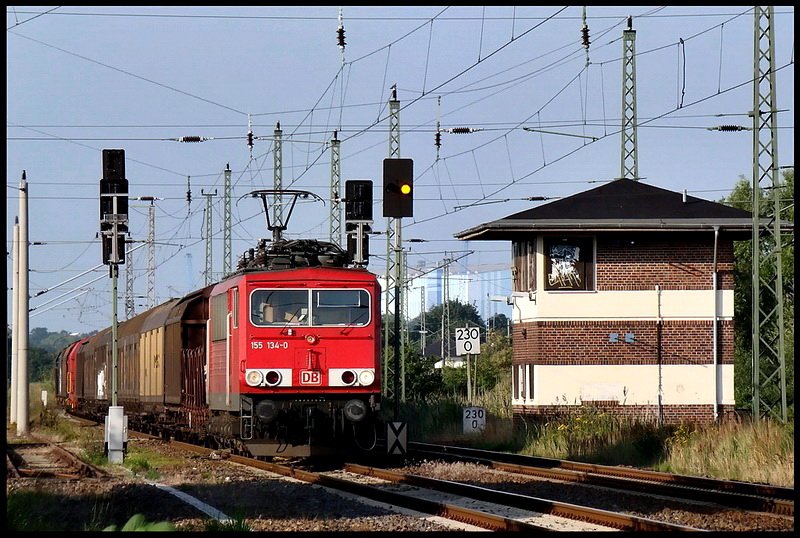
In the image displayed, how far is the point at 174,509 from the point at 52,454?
13.3m

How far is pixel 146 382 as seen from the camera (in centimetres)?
3334

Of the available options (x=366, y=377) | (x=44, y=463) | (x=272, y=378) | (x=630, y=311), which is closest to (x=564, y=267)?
(x=630, y=311)

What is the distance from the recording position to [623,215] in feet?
111

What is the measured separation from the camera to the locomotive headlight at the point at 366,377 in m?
21.5

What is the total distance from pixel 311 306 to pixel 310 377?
3.86ft

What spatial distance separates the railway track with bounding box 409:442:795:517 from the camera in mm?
15008

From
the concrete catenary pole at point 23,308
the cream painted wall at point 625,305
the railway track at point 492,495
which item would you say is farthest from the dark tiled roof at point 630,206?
the concrete catenary pole at point 23,308

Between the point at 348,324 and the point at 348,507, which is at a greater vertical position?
the point at 348,324

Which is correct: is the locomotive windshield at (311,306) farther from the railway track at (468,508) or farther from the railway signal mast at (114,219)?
the railway signal mast at (114,219)

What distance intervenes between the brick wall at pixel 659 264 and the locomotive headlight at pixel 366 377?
13.1 metres

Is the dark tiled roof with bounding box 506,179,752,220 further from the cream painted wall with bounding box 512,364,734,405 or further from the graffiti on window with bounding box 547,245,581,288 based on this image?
the cream painted wall with bounding box 512,364,734,405

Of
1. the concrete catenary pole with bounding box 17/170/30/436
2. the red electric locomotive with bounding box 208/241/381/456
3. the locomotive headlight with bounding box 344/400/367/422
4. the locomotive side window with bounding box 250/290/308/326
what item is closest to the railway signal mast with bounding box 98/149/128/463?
the red electric locomotive with bounding box 208/241/381/456

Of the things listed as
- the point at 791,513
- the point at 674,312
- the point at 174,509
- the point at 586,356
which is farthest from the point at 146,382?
the point at 791,513

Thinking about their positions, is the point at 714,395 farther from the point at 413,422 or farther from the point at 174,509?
the point at 174,509
